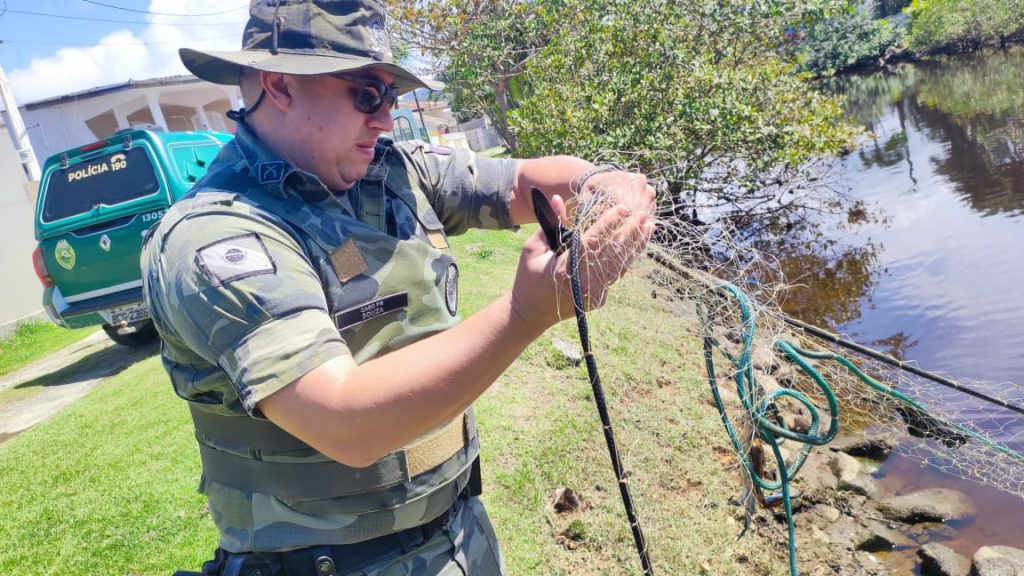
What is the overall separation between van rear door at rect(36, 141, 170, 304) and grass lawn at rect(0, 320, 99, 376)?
3756 millimetres

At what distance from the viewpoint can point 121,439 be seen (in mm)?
5055

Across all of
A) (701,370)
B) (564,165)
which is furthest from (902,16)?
(564,165)

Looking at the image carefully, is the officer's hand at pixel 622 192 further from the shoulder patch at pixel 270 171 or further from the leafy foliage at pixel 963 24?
the leafy foliage at pixel 963 24

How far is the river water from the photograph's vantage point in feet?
17.6

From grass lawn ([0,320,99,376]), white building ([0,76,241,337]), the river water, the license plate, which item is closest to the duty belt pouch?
the river water

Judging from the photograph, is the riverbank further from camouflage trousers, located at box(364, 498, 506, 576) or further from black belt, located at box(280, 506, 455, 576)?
black belt, located at box(280, 506, 455, 576)

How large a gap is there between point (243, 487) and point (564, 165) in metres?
1.20

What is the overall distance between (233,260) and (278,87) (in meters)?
0.52

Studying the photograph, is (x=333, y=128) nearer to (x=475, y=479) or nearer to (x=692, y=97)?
(x=475, y=479)

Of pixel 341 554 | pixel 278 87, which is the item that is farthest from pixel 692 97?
pixel 341 554

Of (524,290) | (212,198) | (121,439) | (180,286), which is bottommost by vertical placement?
(121,439)

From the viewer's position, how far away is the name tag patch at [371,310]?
1.50m

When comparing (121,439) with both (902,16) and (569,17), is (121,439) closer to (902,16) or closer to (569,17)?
(569,17)

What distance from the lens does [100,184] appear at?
7.06 m
